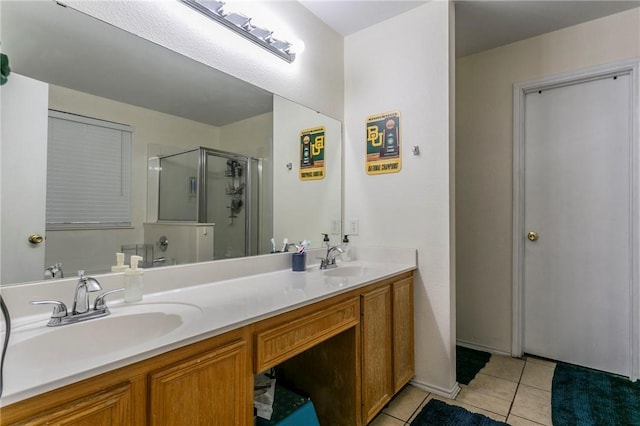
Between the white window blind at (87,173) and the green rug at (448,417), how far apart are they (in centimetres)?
172

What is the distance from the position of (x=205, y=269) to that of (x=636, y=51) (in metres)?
2.98

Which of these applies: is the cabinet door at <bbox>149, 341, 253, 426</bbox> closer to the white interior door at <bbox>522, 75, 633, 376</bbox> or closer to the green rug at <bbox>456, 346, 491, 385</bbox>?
the green rug at <bbox>456, 346, 491, 385</bbox>

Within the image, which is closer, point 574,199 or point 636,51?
point 636,51

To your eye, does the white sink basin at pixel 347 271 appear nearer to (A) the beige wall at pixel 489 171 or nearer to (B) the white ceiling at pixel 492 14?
(A) the beige wall at pixel 489 171

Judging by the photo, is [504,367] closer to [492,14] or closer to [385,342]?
[385,342]

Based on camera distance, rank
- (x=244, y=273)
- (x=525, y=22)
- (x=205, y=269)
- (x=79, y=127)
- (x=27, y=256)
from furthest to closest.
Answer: (x=525, y=22), (x=244, y=273), (x=205, y=269), (x=79, y=127), (x=27, y=256)

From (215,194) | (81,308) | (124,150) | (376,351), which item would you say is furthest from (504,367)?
(124,150)

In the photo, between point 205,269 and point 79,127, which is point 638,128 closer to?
point 205,269

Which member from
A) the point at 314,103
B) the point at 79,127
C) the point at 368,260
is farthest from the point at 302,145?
the point at 79,127

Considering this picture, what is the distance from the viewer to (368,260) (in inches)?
88.2

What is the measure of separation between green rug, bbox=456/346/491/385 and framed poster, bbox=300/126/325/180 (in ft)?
5.46

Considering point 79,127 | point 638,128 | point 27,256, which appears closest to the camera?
point 27,256

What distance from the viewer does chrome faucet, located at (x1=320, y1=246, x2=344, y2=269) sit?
6.55ft

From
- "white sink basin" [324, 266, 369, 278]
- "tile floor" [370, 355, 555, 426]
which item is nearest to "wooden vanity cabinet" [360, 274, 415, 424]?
"tile floor" [370, 355, 555, 426]
